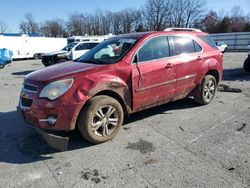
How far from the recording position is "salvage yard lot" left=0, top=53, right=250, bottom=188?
127 inches

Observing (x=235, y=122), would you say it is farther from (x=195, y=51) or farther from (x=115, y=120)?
(x=115, y=120)

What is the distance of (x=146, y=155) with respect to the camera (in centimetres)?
385

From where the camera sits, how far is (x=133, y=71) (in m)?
4.57

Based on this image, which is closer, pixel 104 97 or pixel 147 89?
pixel 104 97

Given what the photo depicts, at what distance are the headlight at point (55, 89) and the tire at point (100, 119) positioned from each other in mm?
428

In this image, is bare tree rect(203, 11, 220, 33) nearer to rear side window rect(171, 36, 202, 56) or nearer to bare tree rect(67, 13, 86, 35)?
bare tree rect(67, 13, 86, 35)

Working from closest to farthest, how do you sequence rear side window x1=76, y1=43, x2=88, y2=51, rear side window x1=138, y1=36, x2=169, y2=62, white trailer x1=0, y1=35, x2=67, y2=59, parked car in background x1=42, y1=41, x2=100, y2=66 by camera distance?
rear side window x1=138, y1=36, x2=169, y2=62
parked car in background x1=42, y1=41, x2=100, y2=66
rear side window x1=76, y1=43, x2=88, y2=51
white trailer x1=0, y1=35, x2=67, y2=59

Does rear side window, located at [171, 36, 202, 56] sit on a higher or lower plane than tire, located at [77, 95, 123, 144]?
higher

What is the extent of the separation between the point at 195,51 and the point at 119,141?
9.28 ft

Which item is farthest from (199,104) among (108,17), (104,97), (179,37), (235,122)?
(108,17)

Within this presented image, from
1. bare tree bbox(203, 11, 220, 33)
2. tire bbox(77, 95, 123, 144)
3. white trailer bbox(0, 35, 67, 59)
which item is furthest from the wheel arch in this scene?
bare tree bbox(203, 11, 220, 33)

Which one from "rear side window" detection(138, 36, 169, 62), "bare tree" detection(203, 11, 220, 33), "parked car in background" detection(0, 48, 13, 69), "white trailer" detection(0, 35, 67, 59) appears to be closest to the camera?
"rear side window" detection(138, 36, 169, 62)

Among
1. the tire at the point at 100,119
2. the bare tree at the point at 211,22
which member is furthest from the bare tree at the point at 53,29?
the tire at the point at 100,119

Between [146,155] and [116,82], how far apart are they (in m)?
1.29
